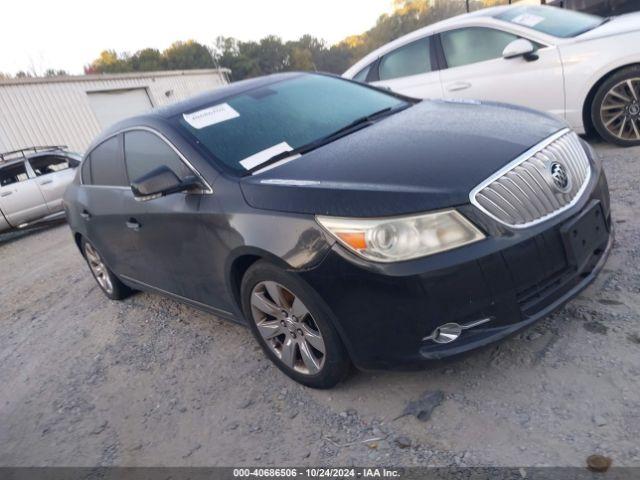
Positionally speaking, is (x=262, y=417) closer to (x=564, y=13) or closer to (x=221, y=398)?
(x=221, y=398)

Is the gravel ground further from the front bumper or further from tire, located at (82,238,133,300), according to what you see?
tire, located at (82,238,133,300)

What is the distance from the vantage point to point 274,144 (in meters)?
2.94

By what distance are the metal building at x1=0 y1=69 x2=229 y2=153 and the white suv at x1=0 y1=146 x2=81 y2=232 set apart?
9.13 meters

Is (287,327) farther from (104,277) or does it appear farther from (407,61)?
(407,61)

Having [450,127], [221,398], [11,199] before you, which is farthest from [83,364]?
[11,199]

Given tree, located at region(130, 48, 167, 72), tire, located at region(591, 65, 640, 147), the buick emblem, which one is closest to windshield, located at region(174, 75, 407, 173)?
the buick emblem

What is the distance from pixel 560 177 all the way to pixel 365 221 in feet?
3.23

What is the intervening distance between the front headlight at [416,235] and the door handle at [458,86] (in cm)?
399

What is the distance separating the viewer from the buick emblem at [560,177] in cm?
232

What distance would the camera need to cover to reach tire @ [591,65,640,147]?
4.63 metres

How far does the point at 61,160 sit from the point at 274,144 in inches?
331

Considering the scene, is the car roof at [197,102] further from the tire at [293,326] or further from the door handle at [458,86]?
the door handle at [458,86]

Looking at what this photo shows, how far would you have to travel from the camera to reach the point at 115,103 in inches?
866

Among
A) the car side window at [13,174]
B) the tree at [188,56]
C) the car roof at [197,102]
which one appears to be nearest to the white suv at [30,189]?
the car side window at [13,174]
